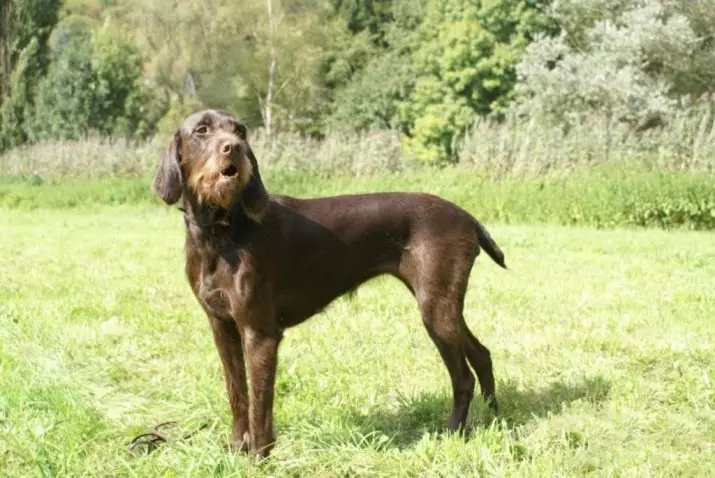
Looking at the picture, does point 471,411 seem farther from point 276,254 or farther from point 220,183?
point 220,183

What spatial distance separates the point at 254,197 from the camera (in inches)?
123

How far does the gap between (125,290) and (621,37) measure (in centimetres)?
2020

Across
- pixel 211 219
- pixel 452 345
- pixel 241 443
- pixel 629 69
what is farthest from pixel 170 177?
pixel 629 69

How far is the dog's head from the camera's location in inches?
117

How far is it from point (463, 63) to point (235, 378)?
35569 mm

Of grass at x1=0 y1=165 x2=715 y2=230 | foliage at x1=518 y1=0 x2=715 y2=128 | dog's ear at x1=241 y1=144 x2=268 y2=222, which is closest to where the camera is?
dog's ear at x1=241 y1=144 x2=268 y2=222

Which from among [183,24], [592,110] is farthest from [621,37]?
[183,24]

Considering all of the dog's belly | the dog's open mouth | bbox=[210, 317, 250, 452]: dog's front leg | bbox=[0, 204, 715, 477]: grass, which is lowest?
bbox=[0, 204, 715, 477]: grass

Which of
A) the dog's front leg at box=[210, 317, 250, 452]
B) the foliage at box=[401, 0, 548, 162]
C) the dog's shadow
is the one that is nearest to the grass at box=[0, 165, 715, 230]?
the dog's shadow

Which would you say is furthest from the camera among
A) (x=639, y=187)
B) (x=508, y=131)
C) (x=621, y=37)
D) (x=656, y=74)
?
(x=656, y=74)

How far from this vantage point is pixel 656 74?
83.3ft

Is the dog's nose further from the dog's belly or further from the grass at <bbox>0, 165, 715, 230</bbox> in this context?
the grass at <bbox>0, 165, 715, 230</bbox>

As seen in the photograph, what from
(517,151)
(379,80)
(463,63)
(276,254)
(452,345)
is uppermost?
(276,254)

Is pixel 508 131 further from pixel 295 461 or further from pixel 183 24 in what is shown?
pixel 183 24
